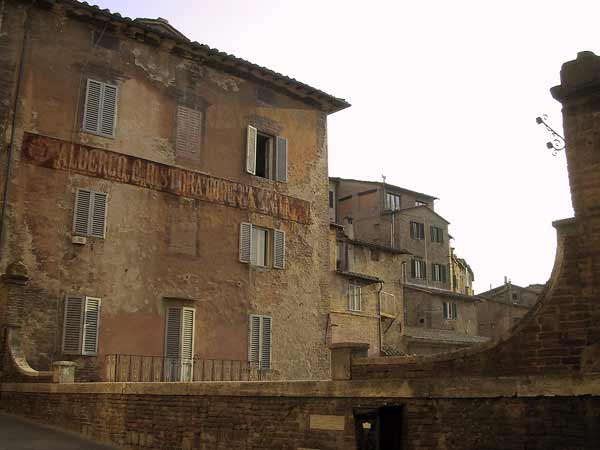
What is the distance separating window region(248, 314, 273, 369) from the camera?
1908cm

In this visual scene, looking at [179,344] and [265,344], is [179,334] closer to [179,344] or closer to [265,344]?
[179,344]

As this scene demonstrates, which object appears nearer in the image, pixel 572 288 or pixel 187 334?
pixel 572 288

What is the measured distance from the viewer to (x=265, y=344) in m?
19.4

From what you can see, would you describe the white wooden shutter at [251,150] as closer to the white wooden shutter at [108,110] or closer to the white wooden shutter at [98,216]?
the white wooden shutter at [108,110]

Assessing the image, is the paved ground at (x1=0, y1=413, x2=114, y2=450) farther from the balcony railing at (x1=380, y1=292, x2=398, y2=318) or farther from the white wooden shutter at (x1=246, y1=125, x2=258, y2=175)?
the balcony railing at (x1=380, y1=292, x2=398, y2=318)

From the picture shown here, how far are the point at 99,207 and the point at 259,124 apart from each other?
6286mm

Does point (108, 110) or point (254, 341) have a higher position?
point (108, 110)

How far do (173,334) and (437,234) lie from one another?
3727 centimetres

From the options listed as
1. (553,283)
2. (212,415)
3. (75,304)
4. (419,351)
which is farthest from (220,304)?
(419,351)

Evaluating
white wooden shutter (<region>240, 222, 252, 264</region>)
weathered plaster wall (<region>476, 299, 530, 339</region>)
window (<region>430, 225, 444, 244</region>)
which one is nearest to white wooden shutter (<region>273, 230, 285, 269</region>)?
white wooden shutter (<region>240, 222, 252, 264</region>)

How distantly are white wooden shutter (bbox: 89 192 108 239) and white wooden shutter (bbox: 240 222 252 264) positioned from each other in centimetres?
424

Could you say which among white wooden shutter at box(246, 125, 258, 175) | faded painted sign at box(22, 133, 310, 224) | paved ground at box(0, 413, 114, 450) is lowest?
paved ground at box(0, 413, 114, 450)

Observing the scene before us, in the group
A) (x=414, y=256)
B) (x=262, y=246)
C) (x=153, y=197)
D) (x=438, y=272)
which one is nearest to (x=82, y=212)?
(x=153, y=197)

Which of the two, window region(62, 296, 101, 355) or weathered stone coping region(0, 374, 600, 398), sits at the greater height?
window region(62, 296, 101, 355)
